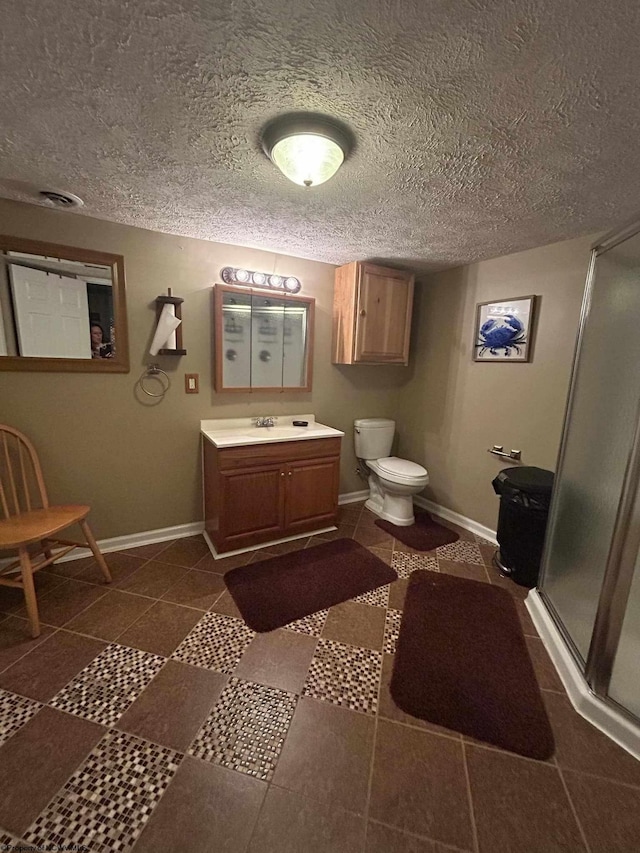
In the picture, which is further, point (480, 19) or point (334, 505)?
point (334, 505)

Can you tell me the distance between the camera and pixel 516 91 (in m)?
0.97

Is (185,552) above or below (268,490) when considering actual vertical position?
below

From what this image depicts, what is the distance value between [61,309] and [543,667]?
3.16m

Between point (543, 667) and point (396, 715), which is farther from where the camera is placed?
point (543, 667)

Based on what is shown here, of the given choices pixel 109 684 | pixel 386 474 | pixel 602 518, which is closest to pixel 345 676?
pixel 109 684

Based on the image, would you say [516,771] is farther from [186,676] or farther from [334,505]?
[334,505]

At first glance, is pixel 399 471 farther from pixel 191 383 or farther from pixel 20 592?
pixel 20 592

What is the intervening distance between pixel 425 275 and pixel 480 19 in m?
2.37

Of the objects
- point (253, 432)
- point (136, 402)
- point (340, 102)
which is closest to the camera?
point (340, 102)

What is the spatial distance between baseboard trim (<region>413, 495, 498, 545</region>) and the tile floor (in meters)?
0.92

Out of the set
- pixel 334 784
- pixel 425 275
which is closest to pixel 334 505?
pixel 334 784

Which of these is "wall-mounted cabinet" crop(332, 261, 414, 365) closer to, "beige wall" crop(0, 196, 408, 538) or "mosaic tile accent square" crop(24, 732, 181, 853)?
"beige wall" crop(0, 196, 408, 538)

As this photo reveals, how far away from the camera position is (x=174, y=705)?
4.25ft

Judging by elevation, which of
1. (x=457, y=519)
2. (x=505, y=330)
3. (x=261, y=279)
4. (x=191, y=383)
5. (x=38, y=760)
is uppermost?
(x=261, y=279)
